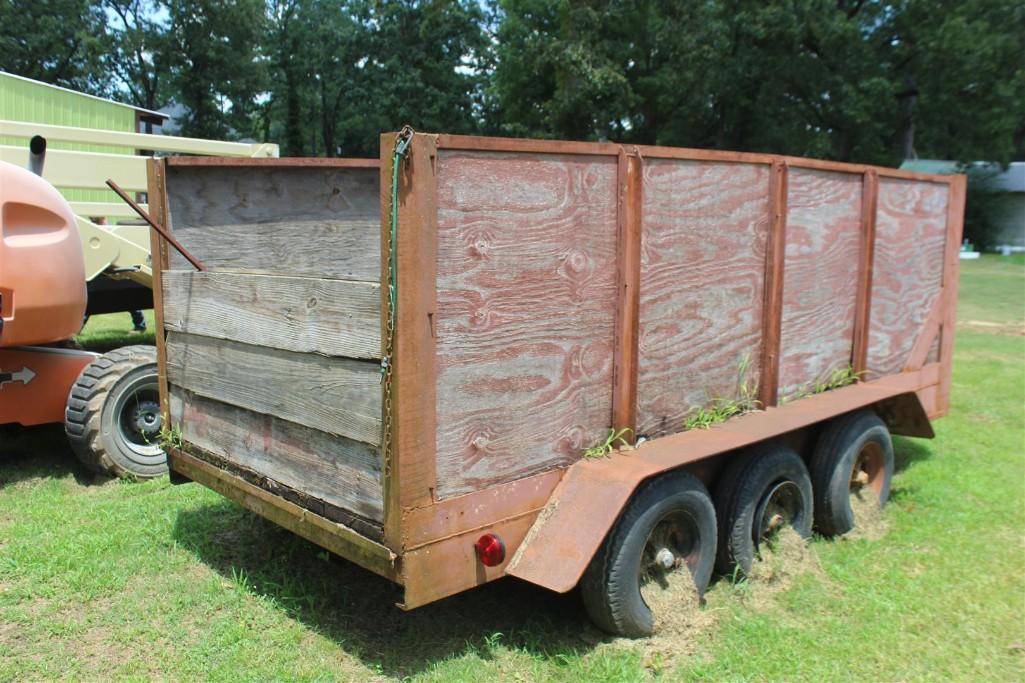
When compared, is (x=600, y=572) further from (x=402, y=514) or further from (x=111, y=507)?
(x=111, y=507)


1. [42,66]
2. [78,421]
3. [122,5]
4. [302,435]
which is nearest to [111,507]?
[78,421]

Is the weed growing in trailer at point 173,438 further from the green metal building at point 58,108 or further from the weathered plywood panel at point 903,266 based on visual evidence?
the green metal building at point 58,108

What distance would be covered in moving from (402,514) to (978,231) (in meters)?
36.1

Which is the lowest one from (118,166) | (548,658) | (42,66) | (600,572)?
(548,658)

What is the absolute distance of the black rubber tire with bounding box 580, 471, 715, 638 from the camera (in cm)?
337

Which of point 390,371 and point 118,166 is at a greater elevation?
point 118,166

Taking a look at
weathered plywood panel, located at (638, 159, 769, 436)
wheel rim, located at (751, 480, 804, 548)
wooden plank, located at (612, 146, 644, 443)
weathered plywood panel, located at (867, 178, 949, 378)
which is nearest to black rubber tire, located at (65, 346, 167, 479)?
wooden plank, located at (612, 146, 644, 443)

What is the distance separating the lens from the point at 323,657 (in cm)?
337

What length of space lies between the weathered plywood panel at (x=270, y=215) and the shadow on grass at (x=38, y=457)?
85.7 inches

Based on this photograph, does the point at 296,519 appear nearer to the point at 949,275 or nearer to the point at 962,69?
the point at 949,275

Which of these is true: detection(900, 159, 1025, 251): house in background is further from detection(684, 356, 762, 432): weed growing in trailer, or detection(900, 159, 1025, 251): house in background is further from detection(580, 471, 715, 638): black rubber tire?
detection(580, 471, 715, 638): black rubber tire

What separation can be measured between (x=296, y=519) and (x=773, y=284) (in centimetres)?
266

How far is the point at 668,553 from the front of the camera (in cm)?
366

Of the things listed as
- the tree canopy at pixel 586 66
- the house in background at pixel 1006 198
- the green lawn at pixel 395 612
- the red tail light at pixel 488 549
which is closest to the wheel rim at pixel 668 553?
the green lawn at pixel 395 612
